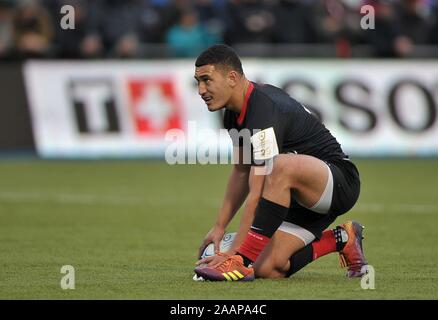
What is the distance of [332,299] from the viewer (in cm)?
757

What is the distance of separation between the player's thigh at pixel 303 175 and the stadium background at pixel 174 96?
4480 millimetres

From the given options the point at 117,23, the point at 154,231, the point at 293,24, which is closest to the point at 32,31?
the point at 117,23

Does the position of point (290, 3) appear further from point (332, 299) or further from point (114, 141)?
point (332, 299)

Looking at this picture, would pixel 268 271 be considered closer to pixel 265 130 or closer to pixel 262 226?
pixel 262 226

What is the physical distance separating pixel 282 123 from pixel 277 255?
102 cm

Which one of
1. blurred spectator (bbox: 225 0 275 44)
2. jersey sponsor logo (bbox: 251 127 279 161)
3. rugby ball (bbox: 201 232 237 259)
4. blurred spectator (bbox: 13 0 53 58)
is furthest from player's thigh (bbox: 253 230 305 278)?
blurred spectator (bbox: 225 0 275 44)

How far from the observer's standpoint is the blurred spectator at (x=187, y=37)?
2141 centimetres

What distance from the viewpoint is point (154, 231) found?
39.8 ft

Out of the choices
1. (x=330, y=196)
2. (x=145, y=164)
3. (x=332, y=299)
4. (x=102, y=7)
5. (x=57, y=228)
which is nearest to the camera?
(x=332, y=299)

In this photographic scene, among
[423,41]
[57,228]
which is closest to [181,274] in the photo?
[57,228]

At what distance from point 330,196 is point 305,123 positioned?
0.58 metres

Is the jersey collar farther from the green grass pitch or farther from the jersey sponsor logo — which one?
the green grass pitch

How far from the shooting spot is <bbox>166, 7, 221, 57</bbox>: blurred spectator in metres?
21.4

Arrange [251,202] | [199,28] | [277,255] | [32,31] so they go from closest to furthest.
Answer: [251,202], [277,255], [32,31], [199,28]
